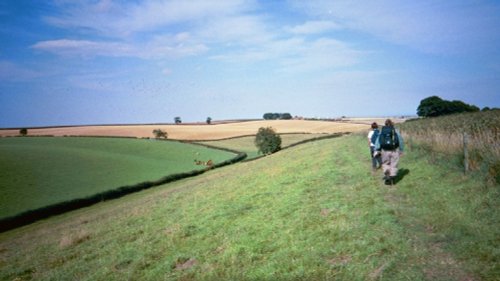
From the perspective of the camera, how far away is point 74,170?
141 feet

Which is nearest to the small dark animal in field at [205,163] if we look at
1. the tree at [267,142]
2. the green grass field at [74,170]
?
the green grass field at [74,170]

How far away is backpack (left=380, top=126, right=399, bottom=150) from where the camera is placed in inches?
536

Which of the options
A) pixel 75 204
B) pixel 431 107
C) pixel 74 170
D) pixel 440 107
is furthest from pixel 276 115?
pixel 75 204

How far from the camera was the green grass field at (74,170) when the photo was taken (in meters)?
32.2

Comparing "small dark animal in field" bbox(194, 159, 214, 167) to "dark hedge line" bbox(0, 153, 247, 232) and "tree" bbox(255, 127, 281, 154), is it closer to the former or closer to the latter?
"dark hedge line" bbox(0, 153, 247, 232)

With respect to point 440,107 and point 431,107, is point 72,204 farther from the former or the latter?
point 440,107

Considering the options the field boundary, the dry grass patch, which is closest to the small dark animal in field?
the field boundary

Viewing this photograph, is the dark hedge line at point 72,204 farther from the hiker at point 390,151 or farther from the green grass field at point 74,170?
the hiker at point 390,151

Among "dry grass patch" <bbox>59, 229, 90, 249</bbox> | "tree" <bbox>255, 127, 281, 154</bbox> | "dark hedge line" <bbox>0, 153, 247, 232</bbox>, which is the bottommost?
"dark hedge line" <bbox>0, 153, 247, 232</bbox>

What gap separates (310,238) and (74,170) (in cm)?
4251

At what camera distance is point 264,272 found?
26.0ft

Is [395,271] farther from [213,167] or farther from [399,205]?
[213,167]

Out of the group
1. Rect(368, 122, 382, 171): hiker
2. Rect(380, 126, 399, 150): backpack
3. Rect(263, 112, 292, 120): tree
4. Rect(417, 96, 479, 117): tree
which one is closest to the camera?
Rect(380, 126, 399, 150): backpack

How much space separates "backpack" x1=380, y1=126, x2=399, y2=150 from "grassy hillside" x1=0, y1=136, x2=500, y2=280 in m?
1.62
